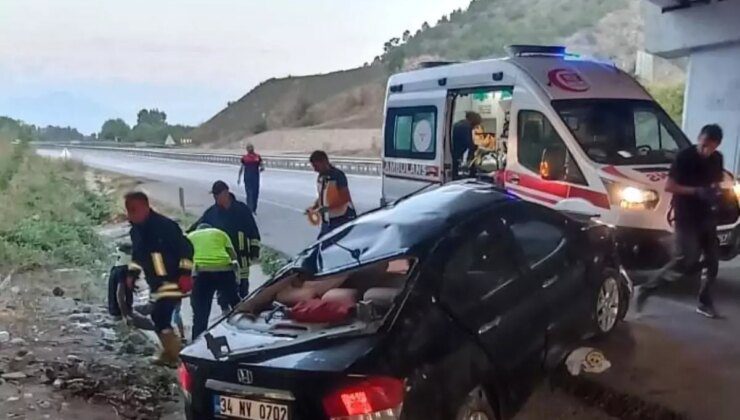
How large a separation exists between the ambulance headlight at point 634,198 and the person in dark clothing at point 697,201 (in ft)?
2.64

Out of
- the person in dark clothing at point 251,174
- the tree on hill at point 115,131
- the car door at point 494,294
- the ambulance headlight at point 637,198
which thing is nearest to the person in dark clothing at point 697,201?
the ambulance headlight at point 637,198

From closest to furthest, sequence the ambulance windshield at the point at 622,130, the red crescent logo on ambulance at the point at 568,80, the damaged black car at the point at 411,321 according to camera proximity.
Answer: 1. the damaged black car at the point at 411,321
2. the ambulance windshield at the point at 622,130
3. the red crescent logo on ambulance at the point at 568,80

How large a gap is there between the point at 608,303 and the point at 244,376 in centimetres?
323

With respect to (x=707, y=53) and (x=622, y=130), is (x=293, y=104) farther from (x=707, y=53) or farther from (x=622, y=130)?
(x=622, y=130)

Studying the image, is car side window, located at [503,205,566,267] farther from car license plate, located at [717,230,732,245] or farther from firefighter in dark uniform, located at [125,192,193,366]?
car license plate, located at [717,230,732,245]

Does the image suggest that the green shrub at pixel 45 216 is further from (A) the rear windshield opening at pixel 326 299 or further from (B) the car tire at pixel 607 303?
(B) the car tire at pixel 607 303

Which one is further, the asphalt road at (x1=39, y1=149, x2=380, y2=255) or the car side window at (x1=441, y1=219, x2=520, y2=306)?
the asphalt road at (x1=39, y1=149, x2=380, y2=255)

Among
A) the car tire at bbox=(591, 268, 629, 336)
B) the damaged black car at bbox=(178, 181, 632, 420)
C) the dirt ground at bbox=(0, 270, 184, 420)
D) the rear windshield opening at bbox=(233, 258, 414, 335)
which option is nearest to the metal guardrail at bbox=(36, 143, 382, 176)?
the dirt ground at bbox=(0, 270, 184, 420)

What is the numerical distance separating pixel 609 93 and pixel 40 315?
689cm

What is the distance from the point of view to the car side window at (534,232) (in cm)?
482

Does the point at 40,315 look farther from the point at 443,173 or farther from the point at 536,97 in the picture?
the point at 536,97

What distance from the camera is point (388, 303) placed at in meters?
3.98

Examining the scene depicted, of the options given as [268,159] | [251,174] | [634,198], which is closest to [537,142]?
[634,198]

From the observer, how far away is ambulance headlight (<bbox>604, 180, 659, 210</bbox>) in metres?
7.65
